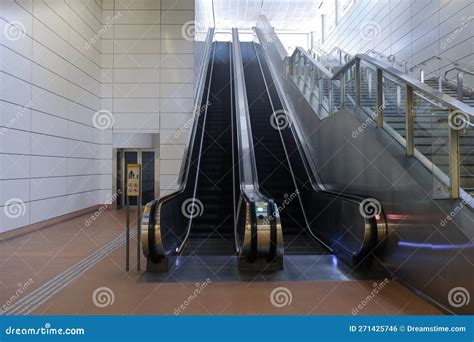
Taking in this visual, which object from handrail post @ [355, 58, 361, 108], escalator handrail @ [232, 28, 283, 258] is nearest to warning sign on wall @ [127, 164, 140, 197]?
escalator handrail @ [232, 28, 283, 258]

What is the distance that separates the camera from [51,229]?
718 cm

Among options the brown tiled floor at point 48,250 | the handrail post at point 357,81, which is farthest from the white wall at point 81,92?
the handrail post at point 357,81

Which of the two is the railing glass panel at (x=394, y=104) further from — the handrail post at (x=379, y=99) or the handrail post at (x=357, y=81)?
the handrail post at (x=357, y=81)

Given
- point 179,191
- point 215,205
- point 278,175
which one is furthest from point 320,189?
point 179,191

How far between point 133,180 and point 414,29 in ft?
32.3

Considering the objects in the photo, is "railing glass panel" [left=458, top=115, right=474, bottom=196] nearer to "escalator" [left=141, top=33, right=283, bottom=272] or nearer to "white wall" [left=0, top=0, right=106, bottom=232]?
"escalator" [left=141, top=33, right=283, bottom=272]

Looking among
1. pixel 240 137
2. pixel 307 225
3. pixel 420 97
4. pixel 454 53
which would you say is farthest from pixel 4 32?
pixel 454 53

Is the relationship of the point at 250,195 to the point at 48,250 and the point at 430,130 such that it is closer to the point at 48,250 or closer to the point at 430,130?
the point at 430,130

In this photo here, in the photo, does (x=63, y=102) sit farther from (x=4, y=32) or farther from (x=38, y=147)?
(x=4, y=32)

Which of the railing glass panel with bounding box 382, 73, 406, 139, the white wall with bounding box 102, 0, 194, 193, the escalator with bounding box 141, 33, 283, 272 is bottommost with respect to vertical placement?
the escalator with bounding box 141, 33, 283, 272

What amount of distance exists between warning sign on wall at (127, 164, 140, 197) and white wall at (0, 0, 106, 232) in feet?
9.29

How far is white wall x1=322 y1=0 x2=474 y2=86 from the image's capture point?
29.6 ft

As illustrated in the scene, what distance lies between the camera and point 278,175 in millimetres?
7656

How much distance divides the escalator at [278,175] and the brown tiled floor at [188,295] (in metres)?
1.69
